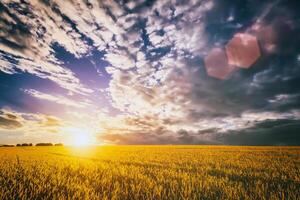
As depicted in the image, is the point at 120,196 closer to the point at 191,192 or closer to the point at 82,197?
the point at 82,197

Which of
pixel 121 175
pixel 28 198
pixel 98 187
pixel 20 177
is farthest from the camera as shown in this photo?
pixel 121 175

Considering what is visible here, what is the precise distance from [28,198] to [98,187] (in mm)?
1832

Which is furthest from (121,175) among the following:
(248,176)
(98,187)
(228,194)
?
(248,176)

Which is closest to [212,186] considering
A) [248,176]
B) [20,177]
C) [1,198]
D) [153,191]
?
[153,191]

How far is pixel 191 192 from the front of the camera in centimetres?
547

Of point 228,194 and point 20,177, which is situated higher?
point 20,177

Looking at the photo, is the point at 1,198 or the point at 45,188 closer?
the point at 1,198

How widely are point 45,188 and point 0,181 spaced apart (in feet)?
7.42

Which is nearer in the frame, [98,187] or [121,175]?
[98,187]

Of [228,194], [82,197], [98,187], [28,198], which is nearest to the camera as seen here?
[28,198]

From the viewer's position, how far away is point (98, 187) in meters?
5.87

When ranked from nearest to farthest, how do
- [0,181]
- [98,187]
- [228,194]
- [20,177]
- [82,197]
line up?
[82,197]
[228,194]
[98,187]
[0,181]
[20,177]

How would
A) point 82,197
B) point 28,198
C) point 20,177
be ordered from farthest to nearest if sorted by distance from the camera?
point 20,177, point 82,197, point 28,198

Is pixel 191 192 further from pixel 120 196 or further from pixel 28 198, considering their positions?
pixel 28 198
